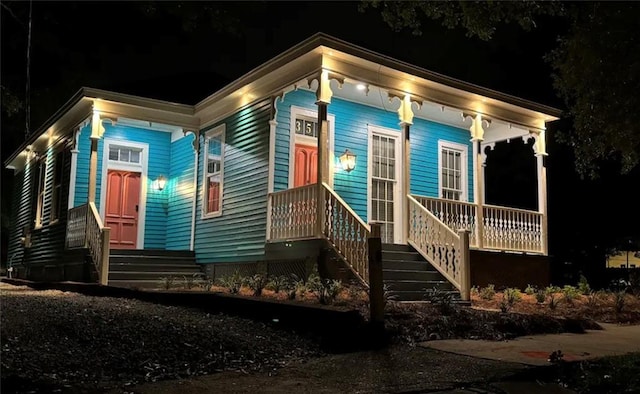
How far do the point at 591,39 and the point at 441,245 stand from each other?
456 cm

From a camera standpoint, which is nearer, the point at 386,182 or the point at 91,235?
the point at 91,235

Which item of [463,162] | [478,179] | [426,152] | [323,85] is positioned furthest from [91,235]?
[463,162]

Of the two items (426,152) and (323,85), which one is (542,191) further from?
(323,85)

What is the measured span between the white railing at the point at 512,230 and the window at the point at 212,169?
6.35 metres

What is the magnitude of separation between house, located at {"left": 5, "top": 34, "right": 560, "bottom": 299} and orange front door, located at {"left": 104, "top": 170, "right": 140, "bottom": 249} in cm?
3

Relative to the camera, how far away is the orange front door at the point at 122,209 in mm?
15461

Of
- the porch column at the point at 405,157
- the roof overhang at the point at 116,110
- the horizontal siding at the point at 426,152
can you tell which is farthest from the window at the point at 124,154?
the porch column at the point at 405,157

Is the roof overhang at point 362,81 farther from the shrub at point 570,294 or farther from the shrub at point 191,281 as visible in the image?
the shrub at point 570,294

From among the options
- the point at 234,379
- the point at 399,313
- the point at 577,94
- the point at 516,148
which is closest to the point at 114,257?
the point at 399,313

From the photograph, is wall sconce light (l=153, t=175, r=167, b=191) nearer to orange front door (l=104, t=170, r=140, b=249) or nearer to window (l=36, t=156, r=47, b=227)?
orange front door (l=104, t=170, r=140, b=249)

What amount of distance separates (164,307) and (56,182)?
10166 mm

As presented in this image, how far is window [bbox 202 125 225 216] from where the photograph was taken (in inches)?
564

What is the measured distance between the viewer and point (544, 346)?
273 inches

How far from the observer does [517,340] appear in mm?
7395
